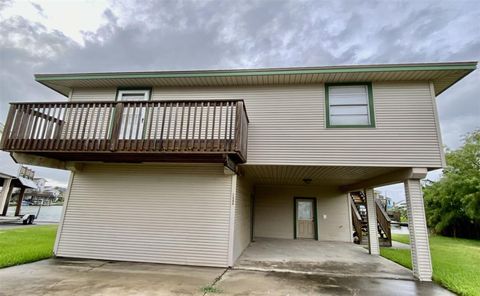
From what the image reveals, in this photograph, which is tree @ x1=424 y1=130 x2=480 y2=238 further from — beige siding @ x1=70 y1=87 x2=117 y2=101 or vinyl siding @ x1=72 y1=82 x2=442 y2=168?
beige siding @ x1=70 y1=87 x2=117 y2=101

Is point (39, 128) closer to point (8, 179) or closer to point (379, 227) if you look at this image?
point (8, 179)

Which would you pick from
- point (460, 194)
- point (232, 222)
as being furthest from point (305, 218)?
point (460, 194)

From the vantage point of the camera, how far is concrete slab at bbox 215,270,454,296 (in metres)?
4.56

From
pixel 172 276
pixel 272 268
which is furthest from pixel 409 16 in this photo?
pixel 172 276

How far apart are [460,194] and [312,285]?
14975 millimetres

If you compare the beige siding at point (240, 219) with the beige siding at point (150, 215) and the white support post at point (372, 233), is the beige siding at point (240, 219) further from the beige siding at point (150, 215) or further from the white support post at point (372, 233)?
the white support post at point (372, 233)

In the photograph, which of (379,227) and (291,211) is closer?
(379,227)

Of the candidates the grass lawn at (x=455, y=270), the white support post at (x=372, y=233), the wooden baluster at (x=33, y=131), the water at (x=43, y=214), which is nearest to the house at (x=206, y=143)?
the wooden baluster at (x=33, y=131)

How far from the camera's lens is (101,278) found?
4.94 meters

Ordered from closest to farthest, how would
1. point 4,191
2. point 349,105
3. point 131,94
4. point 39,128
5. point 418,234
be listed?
point 418,234 < point 39,128 < point 349,105 < point 131,94 < point 4,191

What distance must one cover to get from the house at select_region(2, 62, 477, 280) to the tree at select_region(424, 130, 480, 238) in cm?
1081

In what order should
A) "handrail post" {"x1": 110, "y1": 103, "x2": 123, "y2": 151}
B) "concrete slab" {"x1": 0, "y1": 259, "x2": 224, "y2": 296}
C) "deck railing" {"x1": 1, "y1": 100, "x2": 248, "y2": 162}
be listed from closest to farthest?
"concrete slab" {"x1": 0, "y1": 259, "x2": 224, "y2": 296}, "deck railing" {"x1": 1, "y1": 100, "x2": 248, "y2": 162}, "handrail post" {"x1": 110, "y1": 103, "x2": 123, "y2": 151}

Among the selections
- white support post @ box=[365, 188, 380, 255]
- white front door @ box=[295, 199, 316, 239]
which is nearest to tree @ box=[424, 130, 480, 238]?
white support post @ box=[365, 188, 380, 255]

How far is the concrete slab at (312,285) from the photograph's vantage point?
15.0 feet
